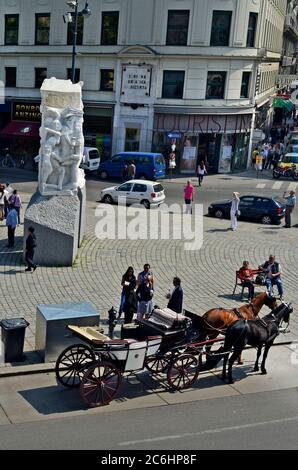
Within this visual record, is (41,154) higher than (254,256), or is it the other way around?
(41,154)

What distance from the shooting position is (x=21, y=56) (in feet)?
150

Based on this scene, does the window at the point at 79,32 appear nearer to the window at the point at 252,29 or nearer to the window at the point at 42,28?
the window at the point at 42,28

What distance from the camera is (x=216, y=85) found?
40.8 meters

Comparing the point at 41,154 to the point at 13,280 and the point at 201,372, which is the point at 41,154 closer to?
the point at 13,280

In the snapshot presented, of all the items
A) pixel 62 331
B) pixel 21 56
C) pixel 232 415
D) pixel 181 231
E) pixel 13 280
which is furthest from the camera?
pixel 21 56

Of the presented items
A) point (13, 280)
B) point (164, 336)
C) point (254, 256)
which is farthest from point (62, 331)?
point (254, 256)

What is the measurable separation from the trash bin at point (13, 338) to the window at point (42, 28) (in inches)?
1390

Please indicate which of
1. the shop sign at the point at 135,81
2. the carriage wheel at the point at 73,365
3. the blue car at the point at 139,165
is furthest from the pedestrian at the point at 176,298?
the shop sign at the point at 135,81

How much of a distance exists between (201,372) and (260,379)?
1161mm

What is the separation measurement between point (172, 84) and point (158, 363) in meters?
31.2

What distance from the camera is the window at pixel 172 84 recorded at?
40812mm

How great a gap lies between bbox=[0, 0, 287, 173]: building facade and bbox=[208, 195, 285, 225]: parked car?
13.1 m

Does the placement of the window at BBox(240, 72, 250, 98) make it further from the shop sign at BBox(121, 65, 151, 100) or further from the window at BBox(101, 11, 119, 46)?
the window at BBox(101, 11, 119, 46)

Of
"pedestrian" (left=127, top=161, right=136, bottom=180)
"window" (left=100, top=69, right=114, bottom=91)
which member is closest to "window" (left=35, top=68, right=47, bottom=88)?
"window" (left=100, top=69, right=114, bottom=91)
